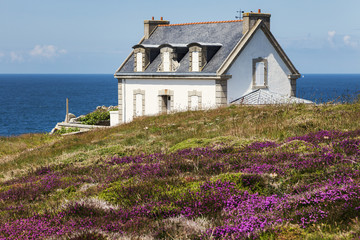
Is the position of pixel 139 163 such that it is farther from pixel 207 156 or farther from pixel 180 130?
pixel 180 130

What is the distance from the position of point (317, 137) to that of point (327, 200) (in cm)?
487

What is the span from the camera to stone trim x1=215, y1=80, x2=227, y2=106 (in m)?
30.3

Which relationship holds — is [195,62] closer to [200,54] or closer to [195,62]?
[195,62]

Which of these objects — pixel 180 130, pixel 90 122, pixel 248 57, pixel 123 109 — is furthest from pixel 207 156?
pixel 90 122

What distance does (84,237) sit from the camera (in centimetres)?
552

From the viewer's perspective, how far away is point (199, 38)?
34.4 meters

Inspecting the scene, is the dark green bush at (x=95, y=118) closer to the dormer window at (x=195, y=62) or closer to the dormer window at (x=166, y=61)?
the dormer window at (x=166, y=61)

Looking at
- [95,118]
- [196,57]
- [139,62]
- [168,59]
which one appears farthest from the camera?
[95,118]

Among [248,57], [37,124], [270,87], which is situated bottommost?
[37,124]

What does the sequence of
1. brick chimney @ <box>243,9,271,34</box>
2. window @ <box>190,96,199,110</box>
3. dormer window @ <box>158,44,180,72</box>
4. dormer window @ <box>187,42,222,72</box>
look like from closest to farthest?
brick chimney @ <box>243,9,271,34</box> → dormer window @ <box>187,42,222,72</box> → window @ <box>190,96,199,110</box> → dormer window @ <box>158,44,180,72</box>

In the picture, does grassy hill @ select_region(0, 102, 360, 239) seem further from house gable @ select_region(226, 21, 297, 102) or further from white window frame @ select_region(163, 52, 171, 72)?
white window frame @ select_region(163, 52, 171, 72)

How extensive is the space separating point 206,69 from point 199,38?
4.14 metres

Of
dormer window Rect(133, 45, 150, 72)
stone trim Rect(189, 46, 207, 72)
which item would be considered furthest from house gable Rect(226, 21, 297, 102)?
dormer window Rect(133, 45, 150, 72)

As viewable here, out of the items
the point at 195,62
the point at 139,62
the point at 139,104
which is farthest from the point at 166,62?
the point at 139,104
